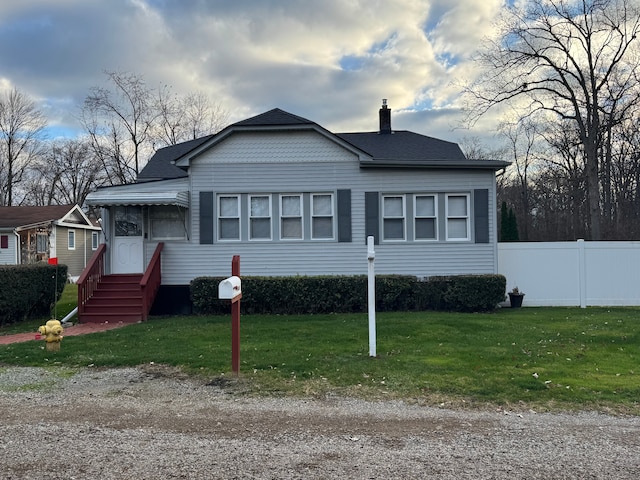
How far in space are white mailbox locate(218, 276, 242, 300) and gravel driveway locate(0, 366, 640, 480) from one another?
3.67 ft

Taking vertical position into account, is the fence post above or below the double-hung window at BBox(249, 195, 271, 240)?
below

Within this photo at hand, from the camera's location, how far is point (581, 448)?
12.9ft

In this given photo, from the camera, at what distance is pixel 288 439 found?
4145mm

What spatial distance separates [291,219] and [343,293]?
8.58 ft

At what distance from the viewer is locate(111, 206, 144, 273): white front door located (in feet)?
44.7

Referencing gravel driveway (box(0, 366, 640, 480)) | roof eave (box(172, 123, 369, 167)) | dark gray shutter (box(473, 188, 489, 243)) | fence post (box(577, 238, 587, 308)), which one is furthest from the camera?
fence post (box(577, 238, 587, 308))

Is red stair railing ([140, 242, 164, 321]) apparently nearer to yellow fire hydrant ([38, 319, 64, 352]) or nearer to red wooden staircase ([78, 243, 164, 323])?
red wooden staircase ([78, 243, 164, 323])

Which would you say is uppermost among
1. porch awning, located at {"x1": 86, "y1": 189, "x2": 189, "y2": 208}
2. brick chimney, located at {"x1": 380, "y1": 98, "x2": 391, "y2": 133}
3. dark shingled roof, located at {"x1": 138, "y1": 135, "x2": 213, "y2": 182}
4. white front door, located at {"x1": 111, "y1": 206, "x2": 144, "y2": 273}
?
brick chimney, located at {"x1": 380, "y1": 98, "x2": 391, "y2": 133}

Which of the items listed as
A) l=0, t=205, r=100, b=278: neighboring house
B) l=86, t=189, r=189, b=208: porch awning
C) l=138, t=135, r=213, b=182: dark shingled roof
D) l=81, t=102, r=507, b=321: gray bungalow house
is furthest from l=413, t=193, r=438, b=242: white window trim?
l=0, t=205, r=100, b=278: neighboring house

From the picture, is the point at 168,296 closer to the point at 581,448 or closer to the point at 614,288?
the point at 581,448

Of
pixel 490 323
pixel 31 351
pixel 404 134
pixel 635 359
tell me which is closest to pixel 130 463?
pixel 31 351

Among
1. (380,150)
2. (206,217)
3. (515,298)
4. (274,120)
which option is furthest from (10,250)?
(515,298)

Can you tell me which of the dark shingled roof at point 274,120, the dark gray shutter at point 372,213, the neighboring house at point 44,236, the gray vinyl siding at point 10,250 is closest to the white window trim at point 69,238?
the neighboring house at point 44,236

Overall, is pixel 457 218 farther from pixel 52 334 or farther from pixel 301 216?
pixel 52 334
